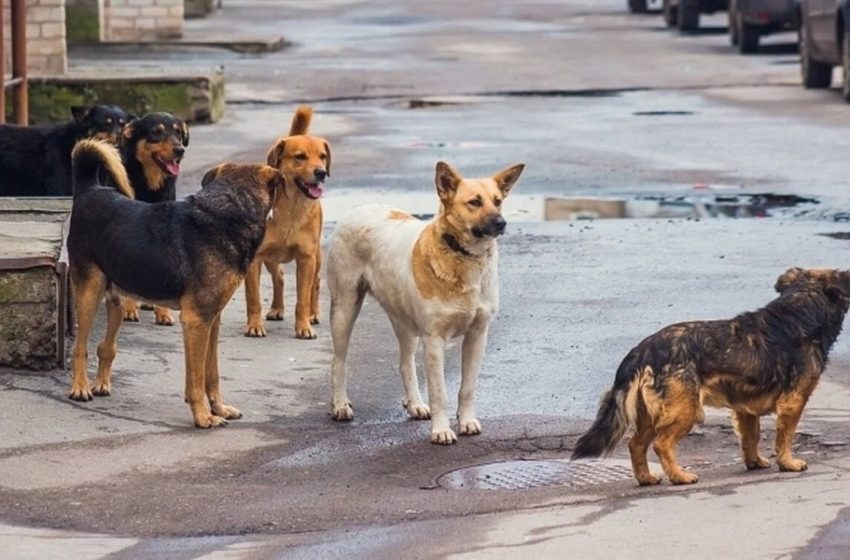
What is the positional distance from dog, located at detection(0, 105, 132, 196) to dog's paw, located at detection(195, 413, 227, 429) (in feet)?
12.6

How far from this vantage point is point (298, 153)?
11.0m

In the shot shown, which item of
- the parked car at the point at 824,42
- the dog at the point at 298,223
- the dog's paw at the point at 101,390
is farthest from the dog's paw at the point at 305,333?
the parked car at the point at 824,42

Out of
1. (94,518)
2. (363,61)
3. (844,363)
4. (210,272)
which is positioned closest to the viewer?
(94,518)

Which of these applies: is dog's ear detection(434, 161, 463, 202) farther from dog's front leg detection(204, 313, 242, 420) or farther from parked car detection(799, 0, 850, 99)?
parked car detection(799, 0, 850, 99)

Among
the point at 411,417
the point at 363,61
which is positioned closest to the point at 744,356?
the point at 411,417

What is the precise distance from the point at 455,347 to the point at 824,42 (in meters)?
14.9

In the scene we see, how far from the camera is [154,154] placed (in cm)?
1130

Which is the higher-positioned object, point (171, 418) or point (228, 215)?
point (228, 215)

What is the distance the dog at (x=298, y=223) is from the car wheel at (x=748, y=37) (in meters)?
21.5

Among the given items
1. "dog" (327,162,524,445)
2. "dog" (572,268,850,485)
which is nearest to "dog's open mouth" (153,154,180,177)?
"dog" (327,162,524,445)

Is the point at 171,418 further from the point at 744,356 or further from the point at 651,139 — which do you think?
the point at 651,139

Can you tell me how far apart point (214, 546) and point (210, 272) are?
7.27 feet

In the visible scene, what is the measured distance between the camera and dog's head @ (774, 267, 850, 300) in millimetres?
8203

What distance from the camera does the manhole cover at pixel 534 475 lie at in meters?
8.25
